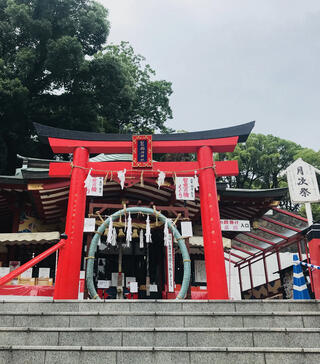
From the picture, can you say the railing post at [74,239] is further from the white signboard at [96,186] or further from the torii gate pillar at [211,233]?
the torii gate pillar at [211,233]

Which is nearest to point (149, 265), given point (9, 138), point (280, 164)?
point (9, 138)

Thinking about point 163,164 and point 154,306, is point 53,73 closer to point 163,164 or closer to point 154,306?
point 163,164

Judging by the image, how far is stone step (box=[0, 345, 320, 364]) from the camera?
3908 mm

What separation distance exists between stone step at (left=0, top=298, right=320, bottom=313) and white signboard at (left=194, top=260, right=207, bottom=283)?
9091 millimetres

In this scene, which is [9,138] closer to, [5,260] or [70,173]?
[5,260]

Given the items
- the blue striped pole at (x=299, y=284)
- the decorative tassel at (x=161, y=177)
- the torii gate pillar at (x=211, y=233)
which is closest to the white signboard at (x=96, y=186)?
the decorative tassel at (x=161, y=177)

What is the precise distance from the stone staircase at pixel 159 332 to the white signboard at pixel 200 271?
9.09 meters

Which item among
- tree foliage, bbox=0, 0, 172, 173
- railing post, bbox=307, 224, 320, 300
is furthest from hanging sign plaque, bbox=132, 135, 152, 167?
tree foliage, bbox=0, 0, 172, 173

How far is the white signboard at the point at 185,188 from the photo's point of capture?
30.8ft

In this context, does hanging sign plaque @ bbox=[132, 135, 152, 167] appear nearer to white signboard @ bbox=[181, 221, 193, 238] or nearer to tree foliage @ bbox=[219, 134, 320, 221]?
white signboard @ bbox=[181, 221, 193, 238]

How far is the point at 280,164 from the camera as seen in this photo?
32.1 meters

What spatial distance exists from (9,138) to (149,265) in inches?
624

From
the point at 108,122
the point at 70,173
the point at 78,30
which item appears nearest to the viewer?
the point at 70,173

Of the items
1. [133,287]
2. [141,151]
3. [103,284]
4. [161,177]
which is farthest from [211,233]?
[103,284]
